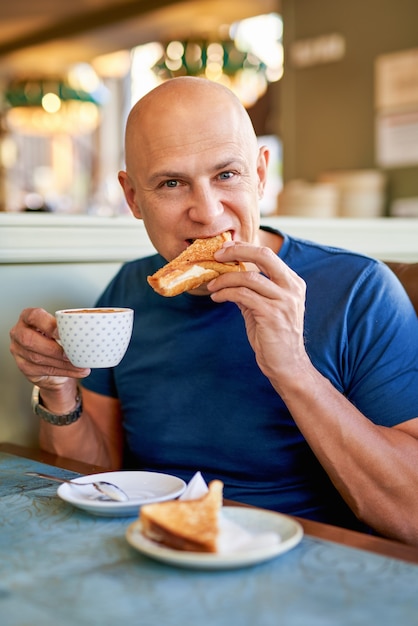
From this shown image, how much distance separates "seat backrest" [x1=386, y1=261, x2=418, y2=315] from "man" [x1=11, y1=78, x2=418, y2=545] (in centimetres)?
21

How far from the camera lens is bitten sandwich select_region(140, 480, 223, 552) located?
853mm

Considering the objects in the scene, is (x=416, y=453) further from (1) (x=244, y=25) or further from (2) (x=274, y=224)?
(1) (x=244, y=25)

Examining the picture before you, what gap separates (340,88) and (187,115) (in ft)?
12.5

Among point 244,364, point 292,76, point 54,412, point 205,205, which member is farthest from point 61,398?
point 292,76

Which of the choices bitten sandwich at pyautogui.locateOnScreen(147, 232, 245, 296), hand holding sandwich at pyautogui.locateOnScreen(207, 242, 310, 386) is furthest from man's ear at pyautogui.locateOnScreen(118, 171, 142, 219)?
hand holding sandwich at pyautogui.locateOnScreen(207, 242, 310, 386)

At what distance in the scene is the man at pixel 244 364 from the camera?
1.26 meters

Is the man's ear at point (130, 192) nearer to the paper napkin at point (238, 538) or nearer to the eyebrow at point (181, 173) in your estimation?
the eyebrow at point (181, 173)

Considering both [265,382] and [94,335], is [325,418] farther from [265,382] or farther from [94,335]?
[94,335]

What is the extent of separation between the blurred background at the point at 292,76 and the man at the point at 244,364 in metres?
1.57

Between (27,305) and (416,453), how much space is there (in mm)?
933

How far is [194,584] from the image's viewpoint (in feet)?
2.66

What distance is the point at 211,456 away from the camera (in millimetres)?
1496

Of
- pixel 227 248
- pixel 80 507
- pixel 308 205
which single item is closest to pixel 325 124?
pixel 308 205

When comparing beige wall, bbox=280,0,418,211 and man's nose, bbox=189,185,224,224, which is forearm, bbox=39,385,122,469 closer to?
man's nose, bbox=189,185,224,224
